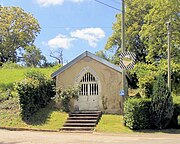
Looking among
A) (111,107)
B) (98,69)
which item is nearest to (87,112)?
(111,107)

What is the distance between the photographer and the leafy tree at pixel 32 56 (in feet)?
170

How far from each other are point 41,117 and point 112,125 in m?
4.93

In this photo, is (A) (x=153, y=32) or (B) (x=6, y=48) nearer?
(A) (x=153, y=32)

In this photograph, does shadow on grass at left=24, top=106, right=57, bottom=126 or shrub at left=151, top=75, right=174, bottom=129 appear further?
shadow on grass at left=24, top=106, right=57, bottom=126

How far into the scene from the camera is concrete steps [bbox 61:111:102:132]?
1853cm

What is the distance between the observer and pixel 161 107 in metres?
18.1

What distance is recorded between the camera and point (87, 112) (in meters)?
21.2

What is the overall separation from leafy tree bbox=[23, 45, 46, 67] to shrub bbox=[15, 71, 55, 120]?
97.8 feet

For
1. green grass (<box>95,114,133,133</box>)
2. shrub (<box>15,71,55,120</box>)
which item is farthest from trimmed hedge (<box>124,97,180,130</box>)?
shrub (<box>15,71,55,120</box>)

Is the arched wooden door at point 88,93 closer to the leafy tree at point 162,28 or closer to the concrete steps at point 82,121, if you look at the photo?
the concrete steps at point 82,121

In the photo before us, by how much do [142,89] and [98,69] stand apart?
4414 millimetres

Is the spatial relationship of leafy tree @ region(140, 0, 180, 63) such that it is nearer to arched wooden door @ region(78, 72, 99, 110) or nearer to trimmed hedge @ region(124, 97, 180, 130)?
arched wooden door @ region(78, 72, 99, 110)

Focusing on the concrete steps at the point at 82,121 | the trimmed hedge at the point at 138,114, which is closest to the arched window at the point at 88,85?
the concrete steps at the point at 82,121

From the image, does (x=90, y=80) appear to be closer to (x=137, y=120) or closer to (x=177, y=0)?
(x=137, y=120)
